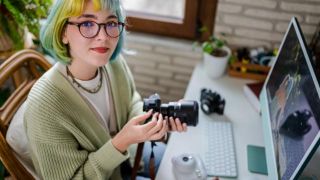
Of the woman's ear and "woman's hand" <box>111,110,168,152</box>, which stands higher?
the woman's ear

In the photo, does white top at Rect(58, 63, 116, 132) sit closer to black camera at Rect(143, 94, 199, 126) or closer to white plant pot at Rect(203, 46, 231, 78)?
black camera at Rect(143, 94, 199, 126)

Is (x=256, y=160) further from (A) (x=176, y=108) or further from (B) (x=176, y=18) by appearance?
(B) (x=176, y=18)

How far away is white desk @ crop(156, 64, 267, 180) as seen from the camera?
120 centimetres

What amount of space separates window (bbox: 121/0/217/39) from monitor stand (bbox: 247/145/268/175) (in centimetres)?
73

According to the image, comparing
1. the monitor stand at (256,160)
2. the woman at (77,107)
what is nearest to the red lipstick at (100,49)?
the woman at (77,107)

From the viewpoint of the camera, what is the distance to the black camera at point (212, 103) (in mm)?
1413

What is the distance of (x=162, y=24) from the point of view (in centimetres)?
181

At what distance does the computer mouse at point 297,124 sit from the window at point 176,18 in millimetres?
862

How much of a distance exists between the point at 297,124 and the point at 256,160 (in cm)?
32

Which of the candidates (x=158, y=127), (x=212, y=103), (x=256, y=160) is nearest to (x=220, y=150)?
(x=256, y=160)

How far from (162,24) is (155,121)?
894 millimetres

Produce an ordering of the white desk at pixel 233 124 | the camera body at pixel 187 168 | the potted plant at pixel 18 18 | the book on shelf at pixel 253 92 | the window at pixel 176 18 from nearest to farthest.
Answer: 1. the camera body at pixel 187 168
2. the white desk at pixel 233 124
3. the potted plant at pixel 18 18
4. the book on shelf at pixel 253 92
5. the window at pixel 176 18

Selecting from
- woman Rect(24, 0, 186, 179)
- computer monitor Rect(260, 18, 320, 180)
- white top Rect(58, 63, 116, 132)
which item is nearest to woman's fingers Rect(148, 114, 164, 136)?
woman Rect(24, 0, 186, 179)

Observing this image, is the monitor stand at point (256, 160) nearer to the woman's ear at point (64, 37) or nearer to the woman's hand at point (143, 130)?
the woman's hand at point (143, 130)
